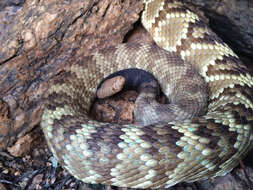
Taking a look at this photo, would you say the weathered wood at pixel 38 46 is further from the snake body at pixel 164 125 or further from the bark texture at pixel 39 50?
the snake body at pixel 164 125

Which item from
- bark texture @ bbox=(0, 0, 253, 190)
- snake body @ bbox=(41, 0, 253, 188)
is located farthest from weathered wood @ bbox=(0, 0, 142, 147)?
snake body @ bbox=(41, 0, 253, 188)

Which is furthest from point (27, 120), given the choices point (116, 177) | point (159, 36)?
point (159, 36)

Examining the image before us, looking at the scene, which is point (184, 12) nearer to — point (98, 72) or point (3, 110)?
point (98, 72)

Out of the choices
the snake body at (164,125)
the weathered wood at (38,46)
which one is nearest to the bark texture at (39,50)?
the weathered wood at (38,46)

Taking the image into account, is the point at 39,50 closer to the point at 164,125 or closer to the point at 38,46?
the point at 38,46

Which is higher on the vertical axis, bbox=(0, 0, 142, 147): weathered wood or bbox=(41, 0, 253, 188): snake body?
bbox=(0, 0, 142, 147): weathered wood

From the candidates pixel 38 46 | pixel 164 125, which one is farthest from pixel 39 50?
pixel 164 125

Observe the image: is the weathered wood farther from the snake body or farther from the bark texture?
the snake body

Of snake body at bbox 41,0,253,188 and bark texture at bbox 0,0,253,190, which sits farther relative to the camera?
bark texture at bbox 0,0,253,190
